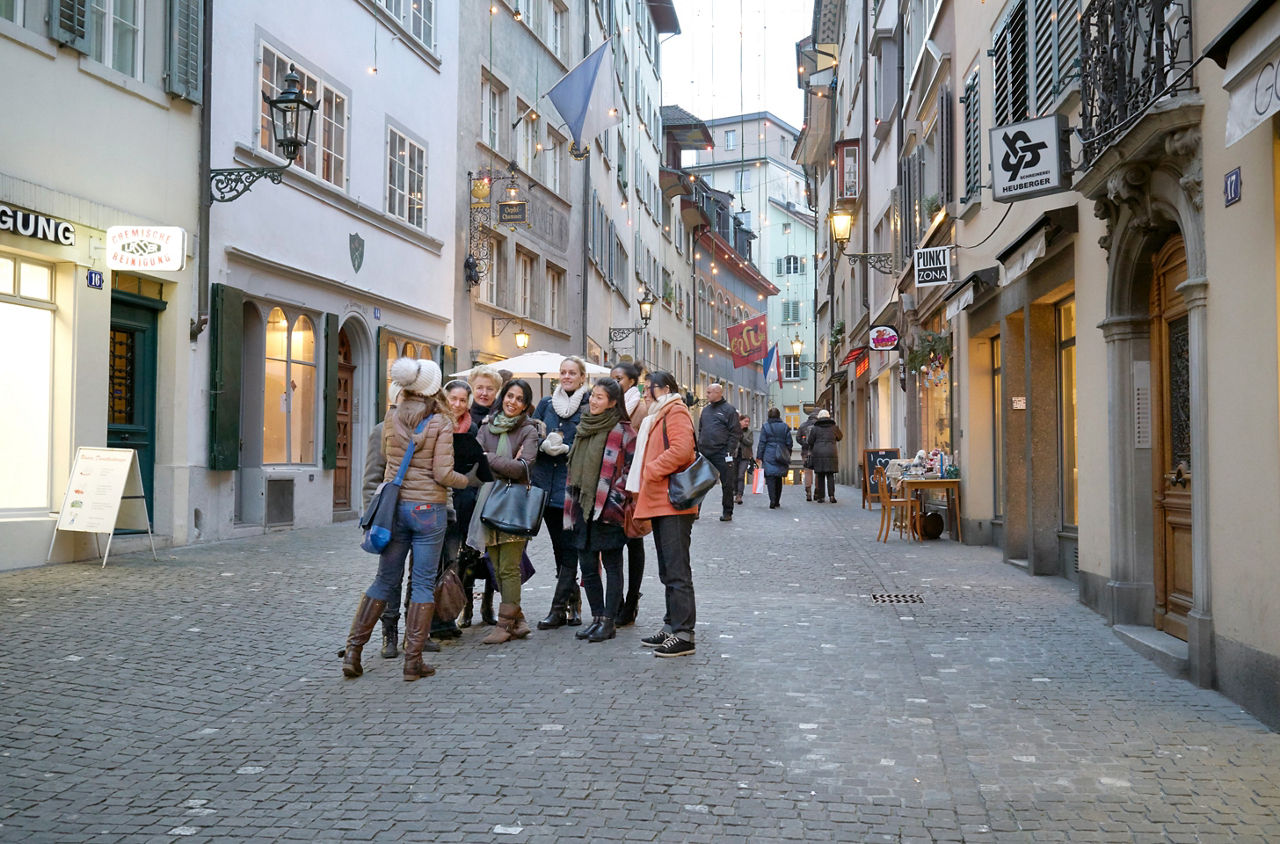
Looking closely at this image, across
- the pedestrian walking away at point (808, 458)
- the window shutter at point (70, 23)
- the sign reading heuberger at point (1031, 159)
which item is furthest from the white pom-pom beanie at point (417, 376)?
the pedestrian walking away at point (808, 458)

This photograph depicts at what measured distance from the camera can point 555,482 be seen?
8258 millimetres

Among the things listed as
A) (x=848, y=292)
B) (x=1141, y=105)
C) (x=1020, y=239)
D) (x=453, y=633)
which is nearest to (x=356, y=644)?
(x=453, y=633)

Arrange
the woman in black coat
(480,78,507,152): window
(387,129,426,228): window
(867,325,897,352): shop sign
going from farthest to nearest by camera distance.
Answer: the woman in black coat
(480,78,507,152): window
(867,325,897,352): shop sign
(387,129,426,228): window

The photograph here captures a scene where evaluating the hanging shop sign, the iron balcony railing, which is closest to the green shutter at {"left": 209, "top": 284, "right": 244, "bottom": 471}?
the hanging shop sign

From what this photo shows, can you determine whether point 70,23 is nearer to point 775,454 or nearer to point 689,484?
point 689,484

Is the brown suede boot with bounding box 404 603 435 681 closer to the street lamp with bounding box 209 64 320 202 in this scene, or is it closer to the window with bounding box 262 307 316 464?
the street lamp with bounding box 209 64 320 202

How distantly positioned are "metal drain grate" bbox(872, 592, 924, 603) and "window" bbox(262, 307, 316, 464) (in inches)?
348

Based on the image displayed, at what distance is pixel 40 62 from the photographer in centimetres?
1120

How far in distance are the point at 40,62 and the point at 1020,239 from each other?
9.04 metres

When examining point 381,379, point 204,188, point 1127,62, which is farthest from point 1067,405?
point 381,379

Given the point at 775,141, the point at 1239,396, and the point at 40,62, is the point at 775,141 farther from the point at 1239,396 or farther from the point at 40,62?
the point at 1239,396

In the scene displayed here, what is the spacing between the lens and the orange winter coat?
7566 mm

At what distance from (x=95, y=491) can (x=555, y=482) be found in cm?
549

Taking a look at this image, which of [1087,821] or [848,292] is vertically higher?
[848,292]
